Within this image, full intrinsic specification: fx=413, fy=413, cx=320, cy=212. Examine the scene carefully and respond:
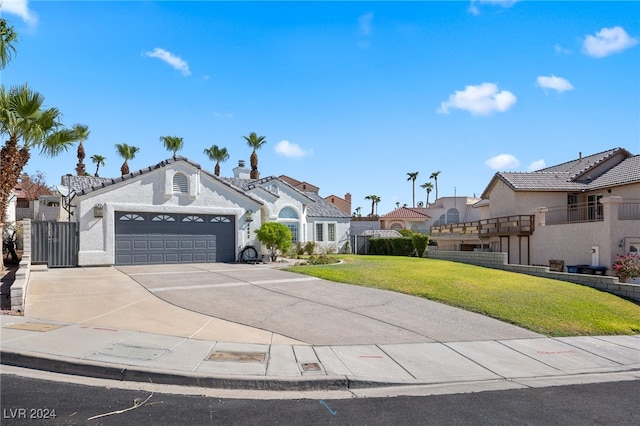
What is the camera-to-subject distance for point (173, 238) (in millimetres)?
21047

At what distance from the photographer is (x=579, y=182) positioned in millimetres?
29453

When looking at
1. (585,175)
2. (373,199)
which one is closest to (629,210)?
(585,175)

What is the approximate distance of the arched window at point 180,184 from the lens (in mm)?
21188

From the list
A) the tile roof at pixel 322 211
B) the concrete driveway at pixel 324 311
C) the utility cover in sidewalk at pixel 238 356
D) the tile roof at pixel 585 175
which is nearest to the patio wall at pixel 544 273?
the tile roof at pixel 585 175

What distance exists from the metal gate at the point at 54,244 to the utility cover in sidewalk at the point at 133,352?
13.6 meters

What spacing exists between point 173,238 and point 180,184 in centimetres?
280

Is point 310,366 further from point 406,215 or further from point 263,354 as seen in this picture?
point 406,215

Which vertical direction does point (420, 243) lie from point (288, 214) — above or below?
below

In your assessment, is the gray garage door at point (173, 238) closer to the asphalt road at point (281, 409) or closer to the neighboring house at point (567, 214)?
the asphalt road at point (281, 409)

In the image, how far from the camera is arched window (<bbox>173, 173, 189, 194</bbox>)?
2119cm

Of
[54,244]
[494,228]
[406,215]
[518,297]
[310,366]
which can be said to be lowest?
[518,297]

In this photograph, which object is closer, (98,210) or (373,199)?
(98,210)

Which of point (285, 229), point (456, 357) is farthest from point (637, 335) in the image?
point (285, 229)

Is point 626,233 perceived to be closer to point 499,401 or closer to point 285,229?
point 285,229
